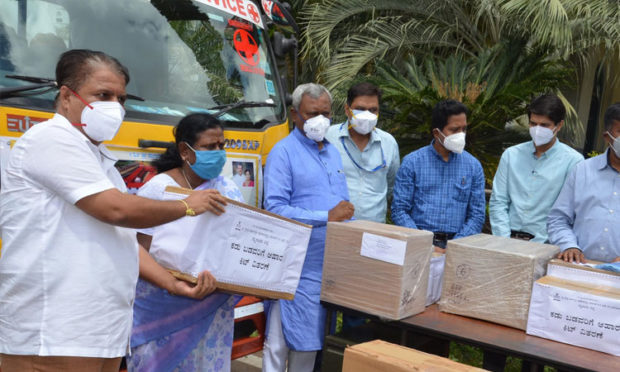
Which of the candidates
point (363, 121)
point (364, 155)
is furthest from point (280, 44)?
point (364, 155)

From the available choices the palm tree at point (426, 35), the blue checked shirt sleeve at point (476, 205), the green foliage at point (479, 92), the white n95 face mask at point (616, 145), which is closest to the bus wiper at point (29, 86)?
the blue checked shirt sleeve at point (476, 205)

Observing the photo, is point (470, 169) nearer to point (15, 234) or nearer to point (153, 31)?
point (153, 31)

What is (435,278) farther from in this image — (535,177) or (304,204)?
(535,177)

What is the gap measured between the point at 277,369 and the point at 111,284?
5.44 ft

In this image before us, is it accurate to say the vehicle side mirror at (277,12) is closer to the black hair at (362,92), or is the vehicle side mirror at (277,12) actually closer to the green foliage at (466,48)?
the black hair at (362,92)

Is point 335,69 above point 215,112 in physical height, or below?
above

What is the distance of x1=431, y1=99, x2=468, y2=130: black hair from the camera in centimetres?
376

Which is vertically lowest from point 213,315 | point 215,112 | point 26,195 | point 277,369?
point 277,369

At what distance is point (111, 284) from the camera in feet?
6.55

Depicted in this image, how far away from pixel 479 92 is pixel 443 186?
446 centimetres

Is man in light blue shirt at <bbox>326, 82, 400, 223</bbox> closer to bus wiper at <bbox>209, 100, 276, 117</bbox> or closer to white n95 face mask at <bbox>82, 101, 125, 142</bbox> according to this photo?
bus wiper at <bbox>209, 100, 276, 117</bbox>

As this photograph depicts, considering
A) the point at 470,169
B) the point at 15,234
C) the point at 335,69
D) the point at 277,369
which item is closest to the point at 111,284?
the point at 15,234

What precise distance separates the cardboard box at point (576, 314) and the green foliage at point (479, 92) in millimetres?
4936

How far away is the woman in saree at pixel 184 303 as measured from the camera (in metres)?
2.60
